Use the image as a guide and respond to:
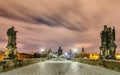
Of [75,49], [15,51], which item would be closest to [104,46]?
[15,51]

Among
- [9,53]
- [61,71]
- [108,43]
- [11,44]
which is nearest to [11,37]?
[11,44]

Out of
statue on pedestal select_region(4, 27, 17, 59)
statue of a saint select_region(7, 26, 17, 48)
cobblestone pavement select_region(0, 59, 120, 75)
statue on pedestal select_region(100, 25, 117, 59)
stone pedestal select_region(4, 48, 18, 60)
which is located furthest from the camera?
statue on pedestal select_region(100, 25, 117, 59)

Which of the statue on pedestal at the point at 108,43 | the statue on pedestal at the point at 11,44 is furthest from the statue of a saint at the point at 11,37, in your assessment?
the statue on pedestal at the point at 108,43

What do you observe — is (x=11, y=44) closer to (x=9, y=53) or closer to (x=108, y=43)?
(x=9, y=53)

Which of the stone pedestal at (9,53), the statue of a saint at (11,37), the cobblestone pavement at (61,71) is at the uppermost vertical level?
the statue of a saint at (11,37)

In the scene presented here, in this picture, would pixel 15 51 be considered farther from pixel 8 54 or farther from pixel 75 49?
pixel 75 49

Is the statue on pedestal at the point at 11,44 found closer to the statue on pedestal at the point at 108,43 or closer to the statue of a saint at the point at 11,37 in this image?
the statue of a saint at the point at 11,37

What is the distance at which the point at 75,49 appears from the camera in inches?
3809

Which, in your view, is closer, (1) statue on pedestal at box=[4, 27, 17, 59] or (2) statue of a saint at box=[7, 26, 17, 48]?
(1) statue on pedestal at box=[4, 27, 17, 59]

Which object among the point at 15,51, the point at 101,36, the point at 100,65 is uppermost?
the point at 101,36

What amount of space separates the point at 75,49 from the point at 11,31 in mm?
61097

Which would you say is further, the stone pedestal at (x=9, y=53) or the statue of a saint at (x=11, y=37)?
the statue of a saint at (x=11, y=37)

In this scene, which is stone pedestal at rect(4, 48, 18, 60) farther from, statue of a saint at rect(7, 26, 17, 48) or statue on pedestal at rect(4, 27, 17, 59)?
statue of a saint at rect(7, 26, 17, 48)

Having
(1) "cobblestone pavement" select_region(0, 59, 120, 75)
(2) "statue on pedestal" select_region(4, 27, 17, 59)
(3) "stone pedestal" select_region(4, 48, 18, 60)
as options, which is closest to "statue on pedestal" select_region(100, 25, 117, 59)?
(1) "cobblestone pavement" select_region(0, 59, 120, 75)
